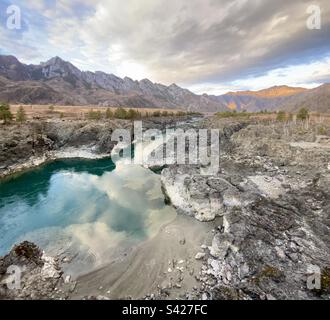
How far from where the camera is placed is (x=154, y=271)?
14953 millimetres

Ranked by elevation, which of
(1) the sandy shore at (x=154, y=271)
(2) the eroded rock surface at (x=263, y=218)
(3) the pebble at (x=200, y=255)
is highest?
(2) the eroded rock surface at (x=263, y=218)

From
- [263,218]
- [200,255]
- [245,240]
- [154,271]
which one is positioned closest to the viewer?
[154,271]

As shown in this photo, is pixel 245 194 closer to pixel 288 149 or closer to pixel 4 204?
Result: pixel 288 149

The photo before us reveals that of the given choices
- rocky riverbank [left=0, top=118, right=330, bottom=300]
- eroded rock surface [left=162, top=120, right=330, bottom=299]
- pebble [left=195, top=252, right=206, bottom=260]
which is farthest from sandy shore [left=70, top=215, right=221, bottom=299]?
eroded rock surface [left=162, top=120, right=330, bottom=299]

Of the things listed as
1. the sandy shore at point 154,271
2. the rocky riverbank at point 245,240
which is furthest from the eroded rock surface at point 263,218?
the sandy shore at point 154,271

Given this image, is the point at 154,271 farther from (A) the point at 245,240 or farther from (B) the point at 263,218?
(B) the point at 263,218

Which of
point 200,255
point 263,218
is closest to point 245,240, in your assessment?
point 263,218

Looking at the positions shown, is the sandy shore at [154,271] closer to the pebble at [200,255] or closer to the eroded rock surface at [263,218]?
the pebble at [200,255]

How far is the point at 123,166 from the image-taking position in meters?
43.5

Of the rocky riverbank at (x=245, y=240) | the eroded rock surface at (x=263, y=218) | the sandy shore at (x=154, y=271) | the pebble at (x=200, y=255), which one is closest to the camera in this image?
the eroded rock surface at (x=263, y=218)

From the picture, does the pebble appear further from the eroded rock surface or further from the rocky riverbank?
the eroded rock surface

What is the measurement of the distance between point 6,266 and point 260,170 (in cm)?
2702

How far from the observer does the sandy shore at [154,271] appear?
1337cm
